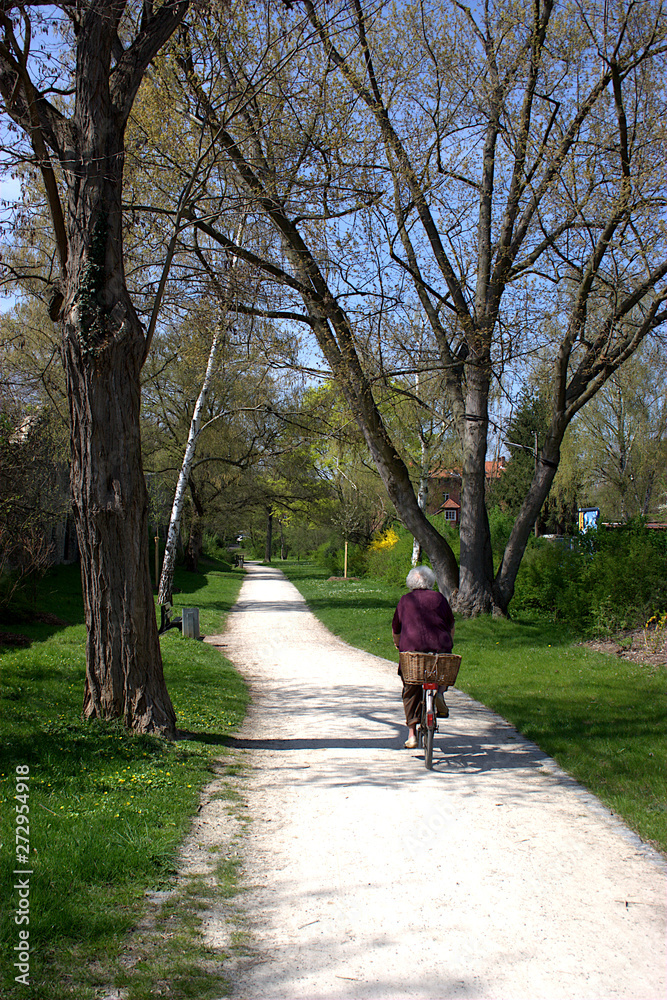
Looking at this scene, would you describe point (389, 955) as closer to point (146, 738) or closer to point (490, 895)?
point (490, 895)

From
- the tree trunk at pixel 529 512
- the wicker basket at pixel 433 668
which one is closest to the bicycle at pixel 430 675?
the wicker basket at pixel 433 668

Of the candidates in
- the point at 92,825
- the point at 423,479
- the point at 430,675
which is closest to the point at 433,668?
the point at 430,675

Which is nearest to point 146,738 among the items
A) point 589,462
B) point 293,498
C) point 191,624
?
point 191,624

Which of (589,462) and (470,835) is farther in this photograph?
(589,462)

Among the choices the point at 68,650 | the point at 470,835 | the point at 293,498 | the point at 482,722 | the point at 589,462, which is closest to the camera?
the point at 470,835

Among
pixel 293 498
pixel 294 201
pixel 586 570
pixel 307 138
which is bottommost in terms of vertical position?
pixel 586 570

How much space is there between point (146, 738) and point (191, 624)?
8499 millimetres

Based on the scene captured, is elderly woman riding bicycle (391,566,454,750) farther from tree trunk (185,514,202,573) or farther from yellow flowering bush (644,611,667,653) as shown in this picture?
tree trunk (185,514,202,573)

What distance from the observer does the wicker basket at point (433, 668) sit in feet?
21.0

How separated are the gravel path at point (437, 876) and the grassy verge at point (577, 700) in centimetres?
26

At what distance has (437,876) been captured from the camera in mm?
4211

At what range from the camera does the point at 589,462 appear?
38.4 metres

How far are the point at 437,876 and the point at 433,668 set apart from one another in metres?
2.32

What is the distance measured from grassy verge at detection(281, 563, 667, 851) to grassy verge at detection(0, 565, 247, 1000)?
3.17m
